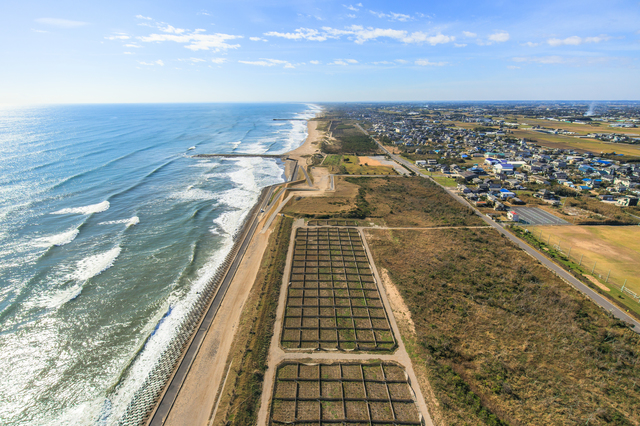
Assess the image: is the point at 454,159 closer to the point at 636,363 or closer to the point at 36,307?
the point at 636,363

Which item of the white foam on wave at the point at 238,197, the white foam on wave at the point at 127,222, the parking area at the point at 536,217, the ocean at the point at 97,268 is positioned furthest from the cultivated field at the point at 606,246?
the white foam on wave at the point at 127,222

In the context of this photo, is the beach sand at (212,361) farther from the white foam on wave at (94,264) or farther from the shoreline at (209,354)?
the white foam on wave at (94,264)

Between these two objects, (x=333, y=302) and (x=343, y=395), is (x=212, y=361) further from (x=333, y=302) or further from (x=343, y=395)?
(x=333, y=302)

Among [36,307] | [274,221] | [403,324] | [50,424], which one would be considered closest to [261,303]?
[403,324]

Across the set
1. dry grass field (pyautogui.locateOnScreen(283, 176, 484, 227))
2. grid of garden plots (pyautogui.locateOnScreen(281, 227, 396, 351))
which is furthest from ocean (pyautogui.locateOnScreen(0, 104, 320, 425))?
dry grass field (pyautogui.locateOnScreen(283, 176, 484, 227))

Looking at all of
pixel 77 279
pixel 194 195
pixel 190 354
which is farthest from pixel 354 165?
pixel 190 354

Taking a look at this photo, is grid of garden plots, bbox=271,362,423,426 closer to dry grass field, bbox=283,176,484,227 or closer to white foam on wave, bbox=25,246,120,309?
white foam on wave, bbox=25,246,120,309
